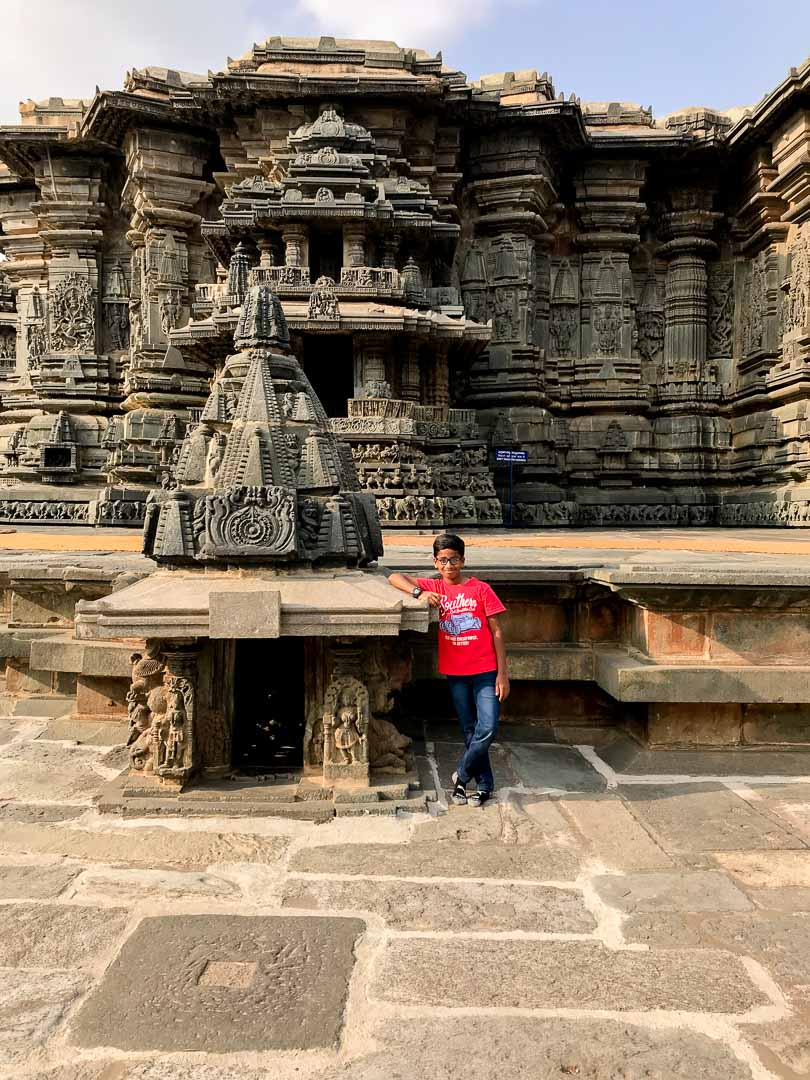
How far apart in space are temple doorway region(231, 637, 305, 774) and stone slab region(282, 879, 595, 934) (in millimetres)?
1261

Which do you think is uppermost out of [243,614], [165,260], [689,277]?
[165,260]

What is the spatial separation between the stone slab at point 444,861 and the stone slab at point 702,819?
59 cm

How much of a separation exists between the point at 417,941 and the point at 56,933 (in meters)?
1.29

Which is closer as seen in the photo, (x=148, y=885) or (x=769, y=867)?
(x=148, y=885)

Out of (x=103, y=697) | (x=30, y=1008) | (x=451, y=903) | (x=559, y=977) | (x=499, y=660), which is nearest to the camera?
(x=30, y=1008)

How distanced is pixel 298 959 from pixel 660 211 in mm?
23246

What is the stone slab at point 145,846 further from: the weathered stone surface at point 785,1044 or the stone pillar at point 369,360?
the stone pillar at point 369,360

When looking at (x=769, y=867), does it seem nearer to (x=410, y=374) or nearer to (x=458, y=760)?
(x=458, y=760)

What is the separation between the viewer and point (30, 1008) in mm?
2359

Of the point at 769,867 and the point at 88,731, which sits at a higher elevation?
the point at 88,731

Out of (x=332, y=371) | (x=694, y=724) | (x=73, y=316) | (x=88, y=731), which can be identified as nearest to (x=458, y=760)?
(x=694, y=724)

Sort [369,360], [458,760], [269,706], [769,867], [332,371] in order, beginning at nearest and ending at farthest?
[769,867] → [269,706] → [458,760] → [369,360] → [332,371]

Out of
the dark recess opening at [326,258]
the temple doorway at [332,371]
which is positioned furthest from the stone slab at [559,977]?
the dark recess opening at [326,258]

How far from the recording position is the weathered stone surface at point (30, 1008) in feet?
7.16
